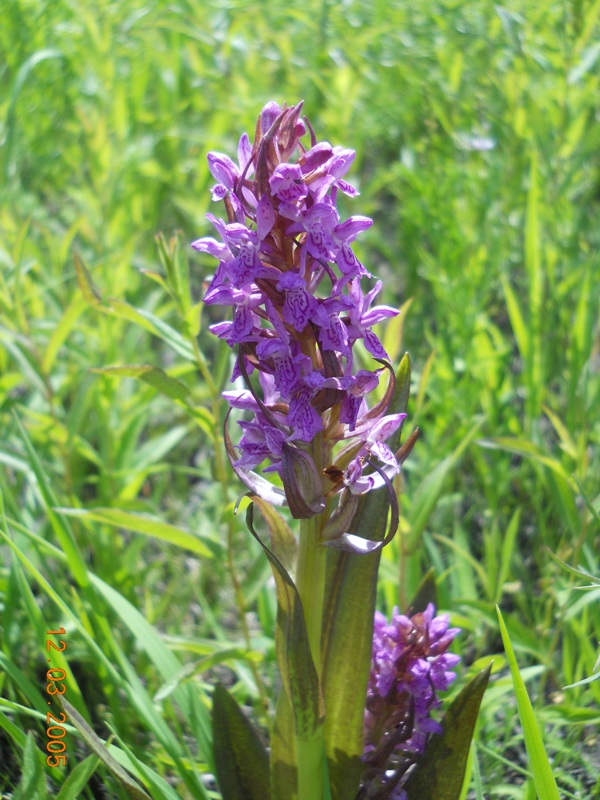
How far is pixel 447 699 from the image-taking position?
5.70ft

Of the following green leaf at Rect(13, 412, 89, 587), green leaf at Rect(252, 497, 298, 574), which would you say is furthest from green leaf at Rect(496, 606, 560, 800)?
green leaf at Rect(13, 412, 89, 587)

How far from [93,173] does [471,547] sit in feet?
6.54

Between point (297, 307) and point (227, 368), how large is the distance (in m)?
0.67

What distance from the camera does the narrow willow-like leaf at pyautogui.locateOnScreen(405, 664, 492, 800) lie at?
4.22 feet

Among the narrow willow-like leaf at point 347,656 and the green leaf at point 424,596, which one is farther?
the green leaf at point 424,596

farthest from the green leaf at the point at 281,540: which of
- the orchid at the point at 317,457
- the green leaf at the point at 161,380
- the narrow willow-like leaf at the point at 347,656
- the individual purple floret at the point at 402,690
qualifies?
the green leaf at the point at 161,380

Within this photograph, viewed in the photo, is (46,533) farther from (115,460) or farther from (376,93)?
Result: (376,93)

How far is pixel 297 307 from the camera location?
3.54 ft

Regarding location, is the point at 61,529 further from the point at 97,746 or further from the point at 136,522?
the point at 97,746

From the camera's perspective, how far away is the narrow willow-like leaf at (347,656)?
1.35 meters

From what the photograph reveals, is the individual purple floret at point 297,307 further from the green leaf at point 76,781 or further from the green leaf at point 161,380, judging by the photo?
the green leaf at point 76,781

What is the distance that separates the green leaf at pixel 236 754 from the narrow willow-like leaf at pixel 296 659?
242mm

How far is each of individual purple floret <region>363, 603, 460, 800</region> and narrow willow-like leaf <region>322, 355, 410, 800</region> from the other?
6 centimetres

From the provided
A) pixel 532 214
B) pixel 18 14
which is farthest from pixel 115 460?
pixel 18 14
